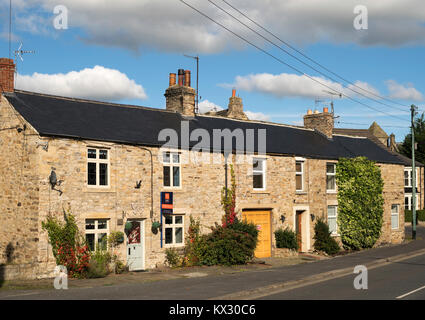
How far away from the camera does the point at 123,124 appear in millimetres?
21859

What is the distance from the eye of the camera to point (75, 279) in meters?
17.8

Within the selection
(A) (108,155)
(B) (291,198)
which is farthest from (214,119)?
(A) (108,155)

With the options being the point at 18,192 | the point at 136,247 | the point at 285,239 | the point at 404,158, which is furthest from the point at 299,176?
the point at 404,158

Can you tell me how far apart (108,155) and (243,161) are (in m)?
7.56

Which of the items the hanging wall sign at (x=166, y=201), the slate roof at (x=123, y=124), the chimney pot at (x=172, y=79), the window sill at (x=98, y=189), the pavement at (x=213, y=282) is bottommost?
the pavement at (x=213, y=282)

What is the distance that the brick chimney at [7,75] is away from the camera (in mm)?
19734

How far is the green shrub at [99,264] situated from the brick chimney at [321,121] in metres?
19.0

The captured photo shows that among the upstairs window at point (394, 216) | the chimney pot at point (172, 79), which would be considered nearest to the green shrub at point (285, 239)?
the chimney pot at point (172, 79)

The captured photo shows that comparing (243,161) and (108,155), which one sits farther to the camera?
(243,161)

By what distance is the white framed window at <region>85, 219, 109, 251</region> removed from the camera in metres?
19.1

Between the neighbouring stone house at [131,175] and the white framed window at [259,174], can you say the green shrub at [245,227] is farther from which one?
the white framed window at [259,174]

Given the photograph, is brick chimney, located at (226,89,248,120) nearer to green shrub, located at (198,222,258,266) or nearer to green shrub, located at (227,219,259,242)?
green shrub, located at (227,219,259,242)

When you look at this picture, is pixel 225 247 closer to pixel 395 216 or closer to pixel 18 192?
pixel 18 192
